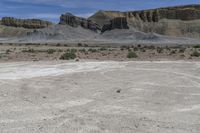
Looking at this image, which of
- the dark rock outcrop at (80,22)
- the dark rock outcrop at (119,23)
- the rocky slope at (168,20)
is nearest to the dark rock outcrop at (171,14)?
the rocky slope at (168,20)

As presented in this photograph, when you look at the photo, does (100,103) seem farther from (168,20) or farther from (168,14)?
(168,14)

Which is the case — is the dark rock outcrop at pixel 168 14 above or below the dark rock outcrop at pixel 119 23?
above

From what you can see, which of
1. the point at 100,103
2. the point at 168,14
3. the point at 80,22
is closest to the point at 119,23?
the point at 80,22

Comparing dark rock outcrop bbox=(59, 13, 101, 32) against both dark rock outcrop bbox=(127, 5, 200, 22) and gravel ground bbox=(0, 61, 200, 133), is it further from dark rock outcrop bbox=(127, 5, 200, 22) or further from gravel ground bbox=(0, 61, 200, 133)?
gravel ground bbox=(0, 61, 200, 133)

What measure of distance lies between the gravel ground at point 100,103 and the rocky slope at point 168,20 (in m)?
139

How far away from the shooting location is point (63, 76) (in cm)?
1911

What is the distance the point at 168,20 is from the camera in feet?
549

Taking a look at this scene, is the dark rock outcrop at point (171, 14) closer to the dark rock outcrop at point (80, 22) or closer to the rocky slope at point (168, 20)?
the rocky slope at point (168, 20)

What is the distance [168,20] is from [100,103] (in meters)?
159

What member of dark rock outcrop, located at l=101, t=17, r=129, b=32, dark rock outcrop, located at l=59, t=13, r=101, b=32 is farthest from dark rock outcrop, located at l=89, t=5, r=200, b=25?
dark rock outcrop, located at l=59, t=13, r=101, b=32

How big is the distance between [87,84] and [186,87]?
3922mm

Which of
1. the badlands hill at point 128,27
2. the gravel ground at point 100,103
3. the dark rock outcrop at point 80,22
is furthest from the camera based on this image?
the dark rock outcrop at point 80,22

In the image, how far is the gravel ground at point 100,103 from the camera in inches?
361

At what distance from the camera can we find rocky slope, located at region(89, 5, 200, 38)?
518 ft
